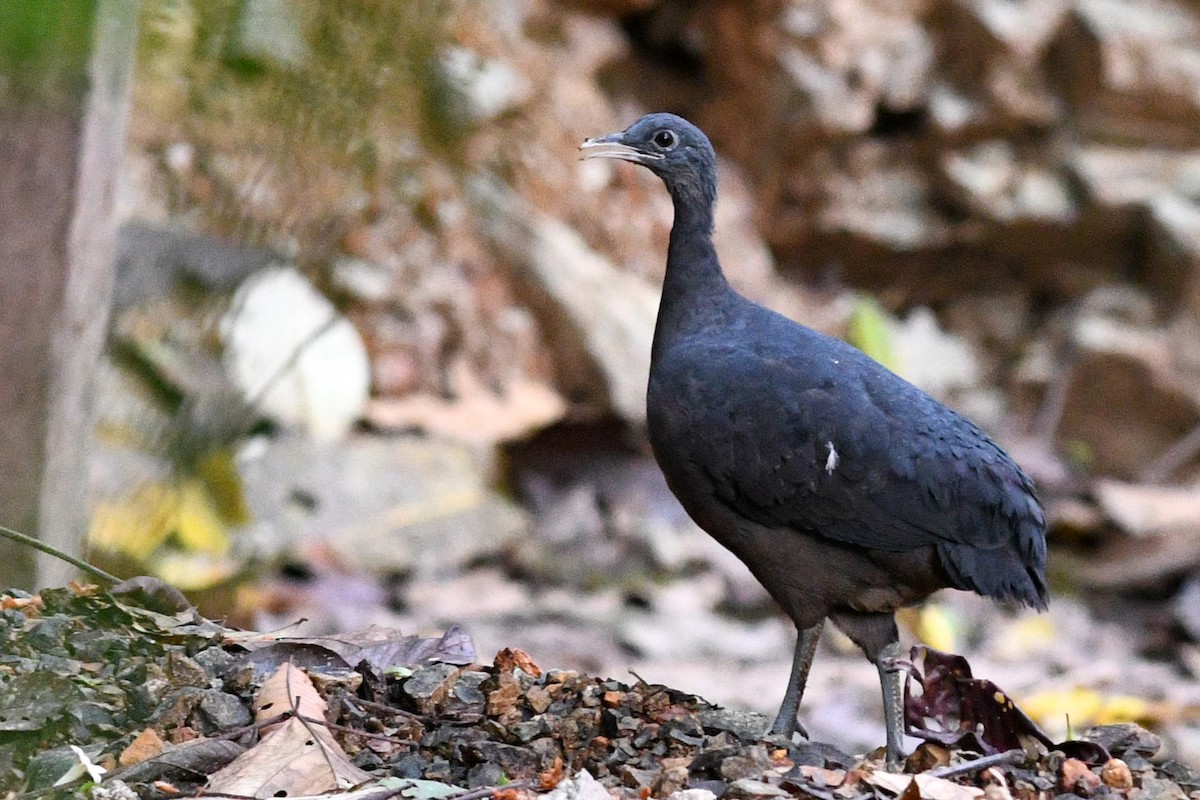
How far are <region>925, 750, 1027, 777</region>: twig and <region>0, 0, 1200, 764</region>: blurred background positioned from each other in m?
2.79

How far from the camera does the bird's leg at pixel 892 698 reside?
12.4 feet

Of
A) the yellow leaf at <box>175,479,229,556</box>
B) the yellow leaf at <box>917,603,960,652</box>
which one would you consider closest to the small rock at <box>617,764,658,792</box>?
the yellow leaf at <box>175,479,229,556</box>

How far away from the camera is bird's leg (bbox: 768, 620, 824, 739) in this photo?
4.21m

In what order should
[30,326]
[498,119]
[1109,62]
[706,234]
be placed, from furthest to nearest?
[1109,62] → [498,119] → [706,234] → [30,326]

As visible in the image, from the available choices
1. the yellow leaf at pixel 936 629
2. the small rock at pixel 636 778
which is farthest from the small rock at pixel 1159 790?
the yellow leaf at pixel 936 629

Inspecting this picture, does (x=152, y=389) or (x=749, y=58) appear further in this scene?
(x=749, y=58)

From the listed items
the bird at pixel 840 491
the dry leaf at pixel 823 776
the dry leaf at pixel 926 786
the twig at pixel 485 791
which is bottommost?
the twig at pixel 485 791

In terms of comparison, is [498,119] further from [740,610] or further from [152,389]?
[152,389]

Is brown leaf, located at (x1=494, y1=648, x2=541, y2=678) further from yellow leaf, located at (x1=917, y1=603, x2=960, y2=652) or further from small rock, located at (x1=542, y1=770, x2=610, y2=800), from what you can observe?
yellow leaf, located at (x1=917, y1=603, x2=960, y2=652)

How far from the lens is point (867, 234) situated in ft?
36.9

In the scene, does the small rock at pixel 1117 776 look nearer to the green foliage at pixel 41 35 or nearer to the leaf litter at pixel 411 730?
the leaf litter at pixel 411 730

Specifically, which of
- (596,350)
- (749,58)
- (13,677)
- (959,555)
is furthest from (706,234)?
(749,58)

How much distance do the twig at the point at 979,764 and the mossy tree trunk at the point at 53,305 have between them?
98.4 inches

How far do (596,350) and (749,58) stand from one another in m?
2.68
